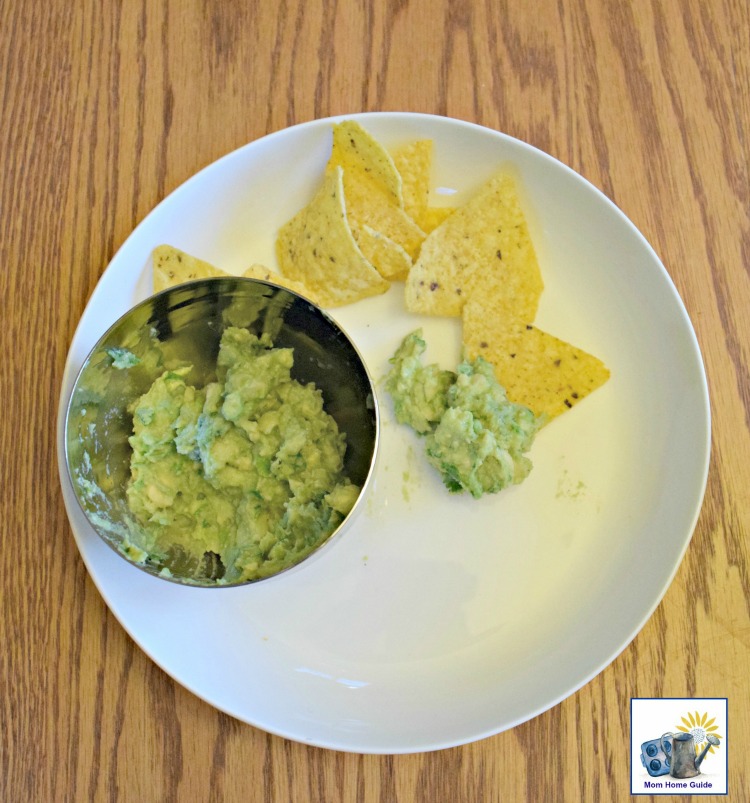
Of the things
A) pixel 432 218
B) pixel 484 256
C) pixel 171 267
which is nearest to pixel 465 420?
pixel 484 256

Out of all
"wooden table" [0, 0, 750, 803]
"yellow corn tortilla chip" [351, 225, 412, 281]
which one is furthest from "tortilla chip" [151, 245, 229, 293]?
"yellow corn tortilla chip" [351, 225, 412, 281]

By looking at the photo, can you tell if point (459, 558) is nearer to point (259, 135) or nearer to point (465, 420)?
point (465, 420)

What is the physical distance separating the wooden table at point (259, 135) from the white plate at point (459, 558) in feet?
0.42

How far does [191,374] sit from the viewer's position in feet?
4.87

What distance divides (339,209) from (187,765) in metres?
1.17

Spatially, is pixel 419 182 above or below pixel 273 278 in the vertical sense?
above

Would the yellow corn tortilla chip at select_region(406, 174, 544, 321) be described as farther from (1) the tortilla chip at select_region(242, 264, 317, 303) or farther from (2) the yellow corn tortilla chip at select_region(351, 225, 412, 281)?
(1) the tortilla chip at select_region(242, 264, 317, 303)

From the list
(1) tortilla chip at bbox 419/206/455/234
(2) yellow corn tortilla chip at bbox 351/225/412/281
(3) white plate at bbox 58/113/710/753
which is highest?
(1) tortilla chip at bbox 419/206/455/234

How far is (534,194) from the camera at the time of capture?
1.53 meters

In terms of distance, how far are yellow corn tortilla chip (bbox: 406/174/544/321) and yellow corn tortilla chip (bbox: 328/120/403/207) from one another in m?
0.13

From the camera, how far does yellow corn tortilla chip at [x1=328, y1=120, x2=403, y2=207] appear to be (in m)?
1.45

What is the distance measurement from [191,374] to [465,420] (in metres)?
0.56

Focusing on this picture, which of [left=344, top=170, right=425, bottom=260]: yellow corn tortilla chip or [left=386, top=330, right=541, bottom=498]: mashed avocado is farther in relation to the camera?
[left=344, top=170, right=425, bottom=260]: yellow corn tortilla chip

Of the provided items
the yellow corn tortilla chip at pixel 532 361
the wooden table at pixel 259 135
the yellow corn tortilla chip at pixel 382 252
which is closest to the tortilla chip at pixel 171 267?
the wooden table at pixel 259 135
